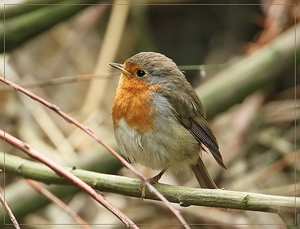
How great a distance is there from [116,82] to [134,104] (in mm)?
208

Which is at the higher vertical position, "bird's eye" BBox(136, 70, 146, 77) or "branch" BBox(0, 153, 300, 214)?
"bird's eye" BBox(136, 70, 146, 77)

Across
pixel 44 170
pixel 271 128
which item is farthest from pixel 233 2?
pixel 44 170

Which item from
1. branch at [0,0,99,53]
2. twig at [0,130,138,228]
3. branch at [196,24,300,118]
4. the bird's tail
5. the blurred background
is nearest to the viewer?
twig at [0,130,138,228]

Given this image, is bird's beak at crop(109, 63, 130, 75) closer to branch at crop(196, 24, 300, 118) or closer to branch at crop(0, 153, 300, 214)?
branch at crop(0, 153, 300, 214)

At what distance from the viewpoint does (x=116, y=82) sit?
2080 mm

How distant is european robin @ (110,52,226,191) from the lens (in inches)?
74.0

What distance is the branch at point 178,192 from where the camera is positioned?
1455 millimetres

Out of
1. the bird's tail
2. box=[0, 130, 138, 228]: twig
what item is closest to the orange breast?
the bird's tail

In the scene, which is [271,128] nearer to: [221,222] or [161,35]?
[161,35]

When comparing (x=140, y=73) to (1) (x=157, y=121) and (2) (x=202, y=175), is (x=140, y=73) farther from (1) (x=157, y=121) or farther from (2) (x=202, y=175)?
(2) (x=202, y=175)

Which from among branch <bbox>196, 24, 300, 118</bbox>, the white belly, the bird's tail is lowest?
the bird's tail

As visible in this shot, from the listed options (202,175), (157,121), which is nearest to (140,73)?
(157,121)

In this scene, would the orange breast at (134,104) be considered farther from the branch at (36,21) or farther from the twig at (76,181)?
the twig at (76,181)

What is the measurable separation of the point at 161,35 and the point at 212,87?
37cm
